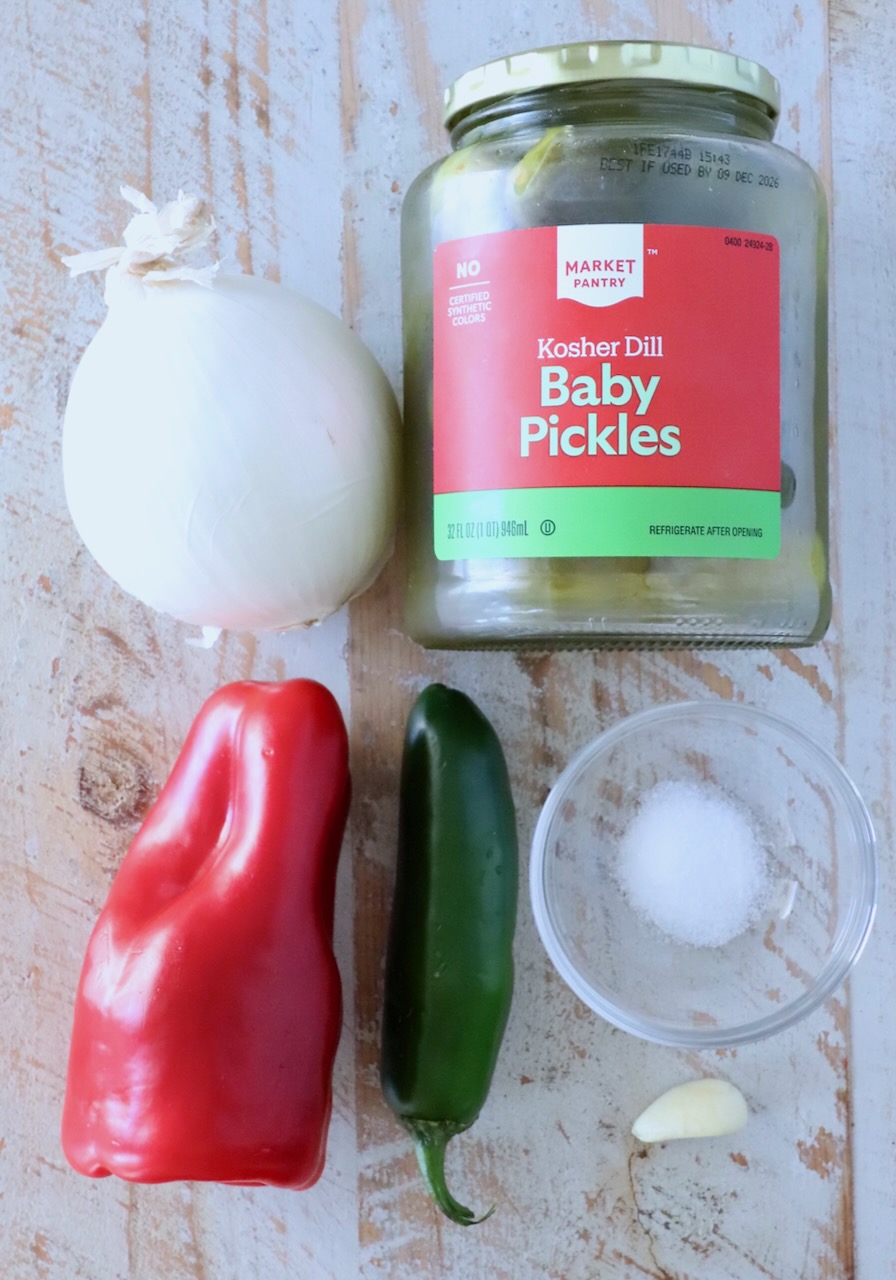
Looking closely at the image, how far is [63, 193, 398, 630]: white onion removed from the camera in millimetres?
676

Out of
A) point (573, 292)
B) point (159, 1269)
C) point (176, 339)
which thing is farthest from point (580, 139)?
point (159, 1269)

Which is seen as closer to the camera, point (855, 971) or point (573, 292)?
point (573, 292)

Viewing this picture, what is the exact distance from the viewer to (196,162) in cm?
81

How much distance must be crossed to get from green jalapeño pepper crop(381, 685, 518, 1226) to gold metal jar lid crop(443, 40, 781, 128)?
13.5 inches

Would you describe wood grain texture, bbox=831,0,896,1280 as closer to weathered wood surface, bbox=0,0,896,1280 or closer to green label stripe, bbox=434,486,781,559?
weathered wood surface, bbox=0,0,896,1280

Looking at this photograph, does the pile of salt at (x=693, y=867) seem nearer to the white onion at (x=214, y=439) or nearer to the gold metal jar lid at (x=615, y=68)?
the white onion at (x=214, y=439)

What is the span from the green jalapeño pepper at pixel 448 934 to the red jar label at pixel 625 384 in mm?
146

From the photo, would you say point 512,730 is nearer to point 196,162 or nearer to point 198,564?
point 198,564

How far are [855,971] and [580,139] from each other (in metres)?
0.54

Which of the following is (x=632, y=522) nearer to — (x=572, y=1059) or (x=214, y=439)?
(x=214, y=439)

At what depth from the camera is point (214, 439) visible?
67 centimetres

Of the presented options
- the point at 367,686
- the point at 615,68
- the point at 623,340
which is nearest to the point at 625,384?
the point at 623,340

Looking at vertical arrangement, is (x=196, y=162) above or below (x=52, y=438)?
above

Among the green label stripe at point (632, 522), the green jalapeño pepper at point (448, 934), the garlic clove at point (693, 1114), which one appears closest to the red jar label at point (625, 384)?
the green label stripe at point (632, 522)
